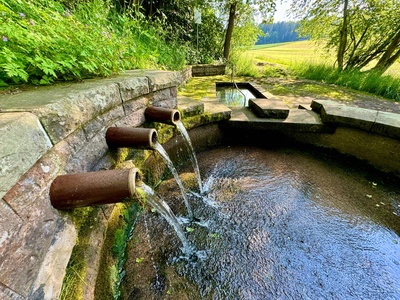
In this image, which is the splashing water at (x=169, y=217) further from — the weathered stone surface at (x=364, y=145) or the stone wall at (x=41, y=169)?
the weathered stone surface at (x=364, y=145)

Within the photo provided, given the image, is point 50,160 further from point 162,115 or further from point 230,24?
point 230,24

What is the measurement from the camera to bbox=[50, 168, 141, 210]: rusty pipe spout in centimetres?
93

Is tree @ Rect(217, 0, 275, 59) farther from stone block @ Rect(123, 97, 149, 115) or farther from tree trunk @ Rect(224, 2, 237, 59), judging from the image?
stone block @ Rect(123, 97, 149, 115)

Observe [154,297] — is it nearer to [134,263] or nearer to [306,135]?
[134,263]

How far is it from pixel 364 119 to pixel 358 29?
657 cm

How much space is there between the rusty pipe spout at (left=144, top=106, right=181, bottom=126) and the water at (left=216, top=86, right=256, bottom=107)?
2252mm

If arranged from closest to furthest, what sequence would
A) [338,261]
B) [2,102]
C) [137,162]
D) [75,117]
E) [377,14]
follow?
1. [2,102]
2. [75,117]
3. [338,261]
4. [137,162]
5. [377,14]

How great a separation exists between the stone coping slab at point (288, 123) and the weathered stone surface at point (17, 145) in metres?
2.46

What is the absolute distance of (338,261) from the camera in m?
1.44

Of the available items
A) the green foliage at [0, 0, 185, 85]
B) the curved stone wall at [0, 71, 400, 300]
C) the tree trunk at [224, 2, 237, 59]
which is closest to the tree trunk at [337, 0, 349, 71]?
the tree trunk at [224, 2, 237, 59]

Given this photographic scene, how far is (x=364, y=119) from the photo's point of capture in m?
2.44

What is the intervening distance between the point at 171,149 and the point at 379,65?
779 centimetres

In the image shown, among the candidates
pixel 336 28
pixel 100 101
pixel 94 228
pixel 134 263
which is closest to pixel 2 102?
pixel 100 101

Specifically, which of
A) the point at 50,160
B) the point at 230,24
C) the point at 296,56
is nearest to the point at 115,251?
the point at 50,160
